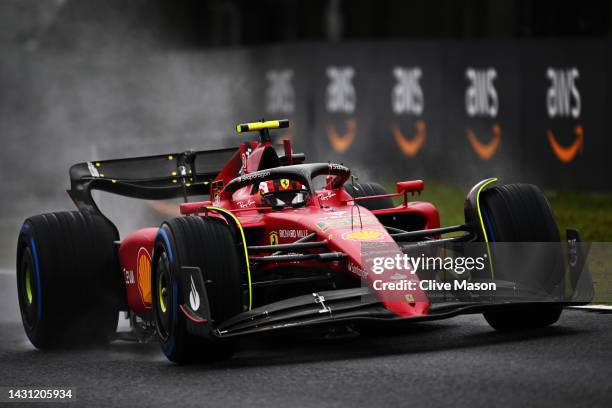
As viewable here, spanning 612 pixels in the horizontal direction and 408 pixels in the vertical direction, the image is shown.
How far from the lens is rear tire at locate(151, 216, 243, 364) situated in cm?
919

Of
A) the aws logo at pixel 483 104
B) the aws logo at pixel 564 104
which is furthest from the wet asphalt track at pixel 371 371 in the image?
the aws logo at pixel 483 104

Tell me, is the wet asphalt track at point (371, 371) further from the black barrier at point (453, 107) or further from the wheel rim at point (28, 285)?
the black barrier at point (453, 107)

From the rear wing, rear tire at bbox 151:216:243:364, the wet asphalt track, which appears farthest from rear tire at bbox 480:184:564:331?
the rear wing

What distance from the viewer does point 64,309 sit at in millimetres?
10820

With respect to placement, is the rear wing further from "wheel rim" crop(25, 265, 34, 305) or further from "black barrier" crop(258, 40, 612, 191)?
"black barrier" crop(258, 40, 612, 191)

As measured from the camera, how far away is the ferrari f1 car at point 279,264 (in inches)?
360

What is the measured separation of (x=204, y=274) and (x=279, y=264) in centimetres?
92

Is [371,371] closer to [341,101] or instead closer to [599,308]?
[599,308]

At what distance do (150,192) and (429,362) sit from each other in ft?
13.9

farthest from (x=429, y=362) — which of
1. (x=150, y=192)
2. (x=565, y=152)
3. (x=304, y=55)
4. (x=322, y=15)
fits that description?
(x=322, y=15)

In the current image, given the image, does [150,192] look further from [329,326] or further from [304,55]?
[304,55]

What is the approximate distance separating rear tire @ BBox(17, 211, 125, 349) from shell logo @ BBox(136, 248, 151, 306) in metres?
0.50

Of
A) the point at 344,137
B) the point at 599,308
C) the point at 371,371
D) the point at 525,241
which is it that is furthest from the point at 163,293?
the point at 344,137

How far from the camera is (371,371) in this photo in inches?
339
